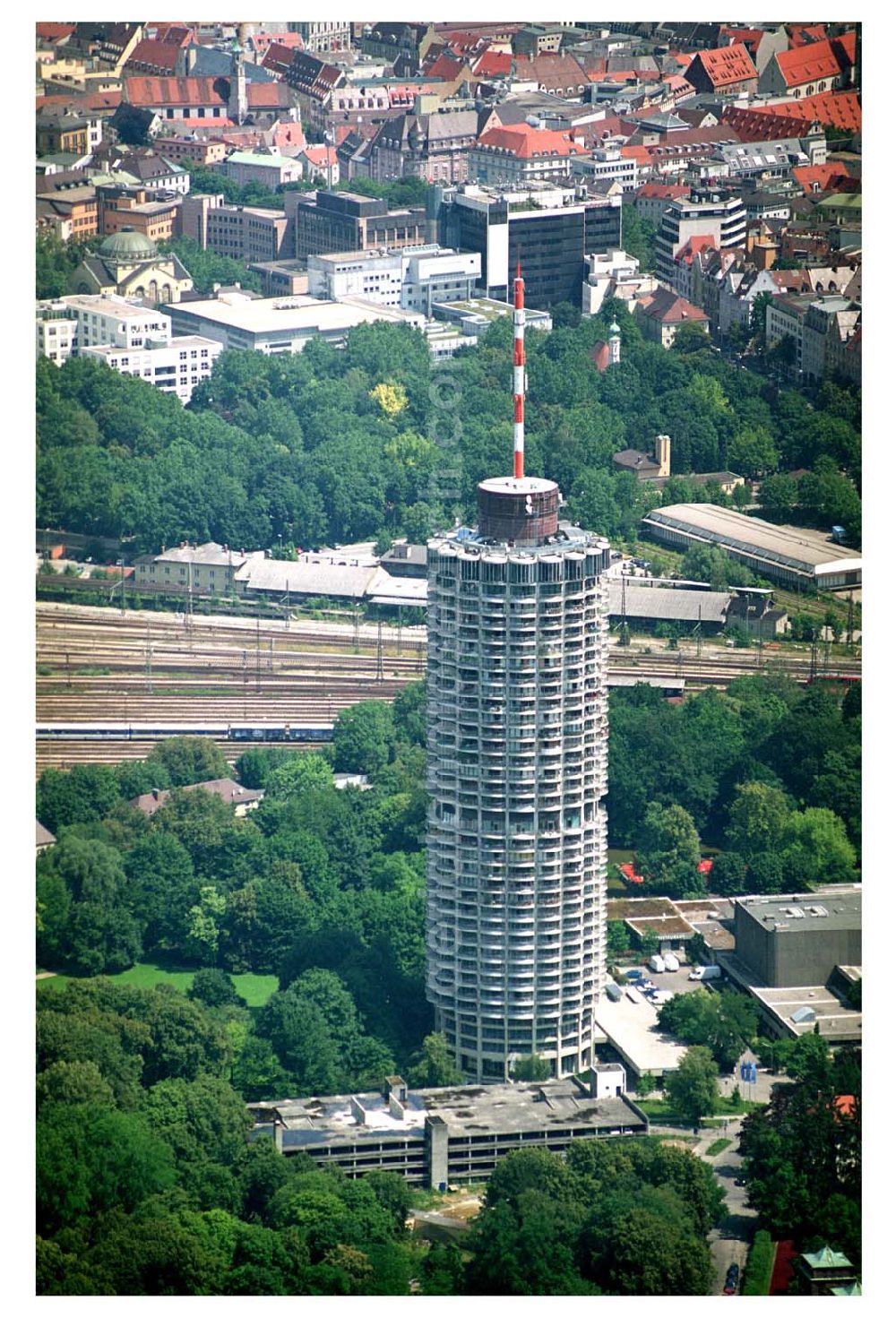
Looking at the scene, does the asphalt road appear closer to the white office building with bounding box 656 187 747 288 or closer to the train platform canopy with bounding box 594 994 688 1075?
the train platform canopy with bounding box 594 994 688 1075

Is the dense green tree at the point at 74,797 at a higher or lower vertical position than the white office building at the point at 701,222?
lower

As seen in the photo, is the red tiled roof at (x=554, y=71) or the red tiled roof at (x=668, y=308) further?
the red tiled roof at (x=554, y=71)

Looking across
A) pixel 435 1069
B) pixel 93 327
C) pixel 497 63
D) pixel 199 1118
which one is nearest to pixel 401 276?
pixel 93 327

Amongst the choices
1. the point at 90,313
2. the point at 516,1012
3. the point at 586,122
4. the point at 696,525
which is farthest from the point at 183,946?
the point at 586,122

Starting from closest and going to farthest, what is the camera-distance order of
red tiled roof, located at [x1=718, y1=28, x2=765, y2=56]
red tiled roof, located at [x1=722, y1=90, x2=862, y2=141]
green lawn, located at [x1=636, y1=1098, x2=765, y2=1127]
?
green lawn, located at [x1=636, y1=1098, x2=765, y2=1127], red tiled roof, located at [x1=718, y1=28, x2=765, y2=56], red tiled roof, located at [x1=722, y1=90, x2=862, y2=141]

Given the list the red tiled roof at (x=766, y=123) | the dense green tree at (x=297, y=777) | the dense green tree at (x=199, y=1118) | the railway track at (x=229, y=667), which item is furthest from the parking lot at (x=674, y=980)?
the red tiled roof at (x=766, y=123)

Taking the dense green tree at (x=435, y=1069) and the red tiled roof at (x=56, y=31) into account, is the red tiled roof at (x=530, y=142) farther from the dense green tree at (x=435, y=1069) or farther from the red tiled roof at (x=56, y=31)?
the dense green tree at (x=435, y=1069)

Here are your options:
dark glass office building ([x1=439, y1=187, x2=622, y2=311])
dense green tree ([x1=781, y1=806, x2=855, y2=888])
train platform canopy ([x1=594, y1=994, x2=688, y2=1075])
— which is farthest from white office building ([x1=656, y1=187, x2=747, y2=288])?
train platform canopy ([x1=594, y1=994, x2=688, y2=1075])
